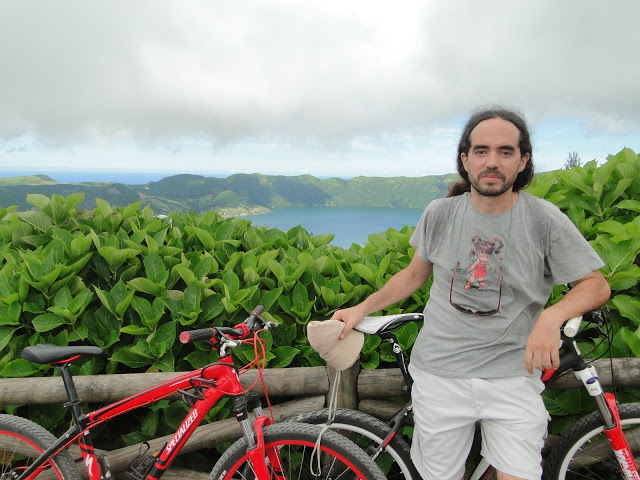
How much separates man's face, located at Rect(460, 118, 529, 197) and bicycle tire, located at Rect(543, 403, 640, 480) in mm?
Answer: 1281

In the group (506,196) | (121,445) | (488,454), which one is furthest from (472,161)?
(121,445)

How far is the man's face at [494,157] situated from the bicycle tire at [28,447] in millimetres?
2595

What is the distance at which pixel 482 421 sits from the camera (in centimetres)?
204

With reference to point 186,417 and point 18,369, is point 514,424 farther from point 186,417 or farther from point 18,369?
point 18,369

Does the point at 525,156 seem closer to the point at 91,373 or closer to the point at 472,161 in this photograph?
the point at 472,161

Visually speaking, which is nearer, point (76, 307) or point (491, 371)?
point (491, 371)

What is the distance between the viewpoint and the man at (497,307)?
1.91 metres

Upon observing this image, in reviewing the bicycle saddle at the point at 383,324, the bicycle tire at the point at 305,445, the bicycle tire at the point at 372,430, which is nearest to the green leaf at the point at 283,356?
the bicycle tire at the point at 372,430

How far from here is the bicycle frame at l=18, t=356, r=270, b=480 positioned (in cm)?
215

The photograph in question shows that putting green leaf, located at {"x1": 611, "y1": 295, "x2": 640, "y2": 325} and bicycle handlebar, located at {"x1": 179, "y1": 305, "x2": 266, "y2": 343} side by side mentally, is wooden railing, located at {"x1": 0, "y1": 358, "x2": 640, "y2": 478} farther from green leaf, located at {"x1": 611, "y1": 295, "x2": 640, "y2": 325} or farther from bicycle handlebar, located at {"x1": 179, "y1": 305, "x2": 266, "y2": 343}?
bicycle handlebar, located at {"x1": 179, "y1": 305, "x2": 266, "y2": 343}

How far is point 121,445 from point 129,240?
140 centimetres

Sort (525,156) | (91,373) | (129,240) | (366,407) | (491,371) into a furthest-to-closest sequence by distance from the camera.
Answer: (129,240) → (91,373) → (366,407) → (525,156) → (491,371)

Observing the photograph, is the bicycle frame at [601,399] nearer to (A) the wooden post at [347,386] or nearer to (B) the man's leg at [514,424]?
(B) the man's leg at [514,424]

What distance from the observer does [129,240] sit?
134 inches
